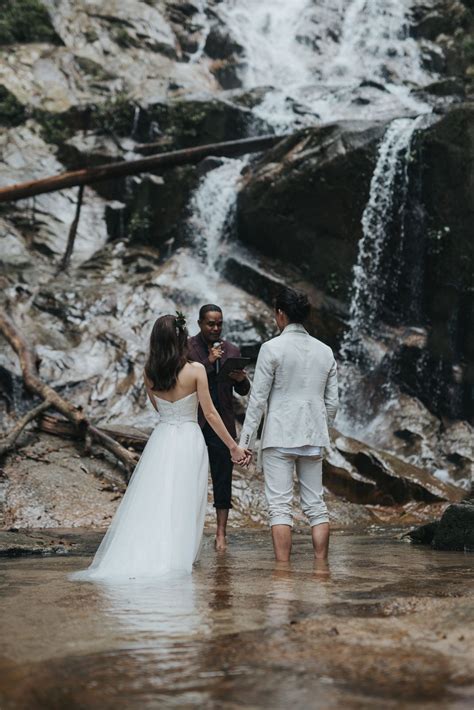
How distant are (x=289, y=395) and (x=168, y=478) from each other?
1.06 meters

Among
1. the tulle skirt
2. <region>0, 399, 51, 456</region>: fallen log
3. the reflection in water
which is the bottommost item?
the reflection in water

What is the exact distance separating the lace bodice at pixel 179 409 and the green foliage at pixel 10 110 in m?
18.4

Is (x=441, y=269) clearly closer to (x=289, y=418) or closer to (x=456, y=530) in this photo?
(x=456, y=530)

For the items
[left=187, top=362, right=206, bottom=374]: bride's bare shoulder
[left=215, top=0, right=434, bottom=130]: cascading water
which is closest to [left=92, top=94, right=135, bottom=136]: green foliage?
[left=215, top=0, right=434, bottom=130]: cascading water

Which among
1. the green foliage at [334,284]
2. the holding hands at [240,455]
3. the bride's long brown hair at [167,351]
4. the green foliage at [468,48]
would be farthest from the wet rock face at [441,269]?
the bride's long brown hair at [167,351]

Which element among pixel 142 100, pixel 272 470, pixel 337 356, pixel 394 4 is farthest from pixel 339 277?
pixel 394 4

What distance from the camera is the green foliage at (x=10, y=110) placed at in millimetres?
22153

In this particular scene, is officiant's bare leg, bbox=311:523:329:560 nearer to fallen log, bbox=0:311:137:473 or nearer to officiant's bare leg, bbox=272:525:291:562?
officiant's bare leg, bbox=272:525:291:562

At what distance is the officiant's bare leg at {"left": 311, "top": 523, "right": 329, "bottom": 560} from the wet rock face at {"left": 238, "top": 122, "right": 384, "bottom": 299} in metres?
10.6

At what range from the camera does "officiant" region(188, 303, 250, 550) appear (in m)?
7.18

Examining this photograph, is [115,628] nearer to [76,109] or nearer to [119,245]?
Result: [119,245]

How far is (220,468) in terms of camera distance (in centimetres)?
730

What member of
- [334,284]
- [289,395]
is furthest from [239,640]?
[334,284]

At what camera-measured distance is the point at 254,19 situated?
28516 millimetres
